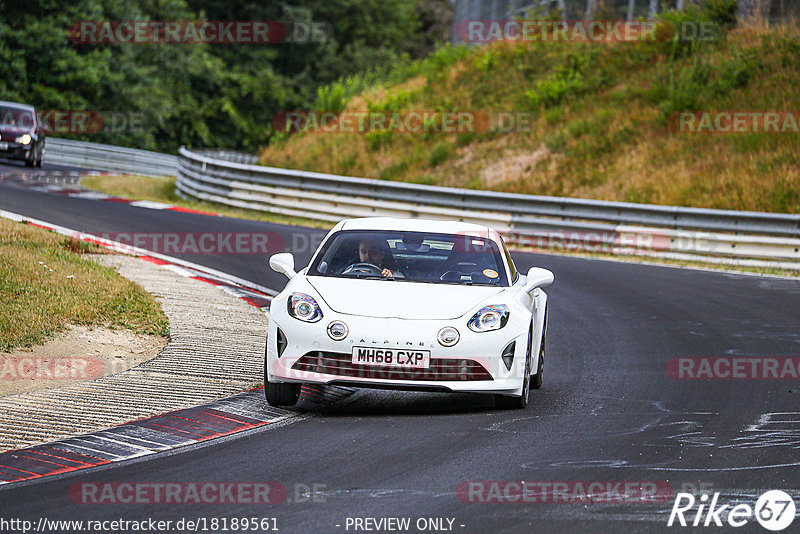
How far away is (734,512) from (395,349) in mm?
2847

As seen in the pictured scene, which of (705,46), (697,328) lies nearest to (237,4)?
(705,46)

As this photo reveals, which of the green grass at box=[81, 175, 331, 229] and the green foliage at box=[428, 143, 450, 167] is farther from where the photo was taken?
the green foliage at box=[428, 143, 450, 167]

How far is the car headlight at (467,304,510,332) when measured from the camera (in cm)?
813

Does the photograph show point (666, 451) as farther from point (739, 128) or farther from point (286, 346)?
point (739, 128)

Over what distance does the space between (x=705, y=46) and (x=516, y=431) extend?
2506 centimetres

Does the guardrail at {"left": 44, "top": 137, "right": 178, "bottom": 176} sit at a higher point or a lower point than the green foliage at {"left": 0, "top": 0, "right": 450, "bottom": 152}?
lower

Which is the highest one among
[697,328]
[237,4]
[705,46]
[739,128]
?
[237,4]

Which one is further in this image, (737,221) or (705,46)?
(705,46)

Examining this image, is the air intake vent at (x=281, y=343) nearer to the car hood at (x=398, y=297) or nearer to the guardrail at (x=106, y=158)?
the car hood at (x=398, y=297)

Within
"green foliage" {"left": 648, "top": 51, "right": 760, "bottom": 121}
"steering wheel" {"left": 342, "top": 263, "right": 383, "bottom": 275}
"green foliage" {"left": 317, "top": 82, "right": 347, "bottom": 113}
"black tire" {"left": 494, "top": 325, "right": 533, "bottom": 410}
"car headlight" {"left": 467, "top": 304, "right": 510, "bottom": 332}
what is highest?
"green foliage" {"left": 648, "top": 51, "right": 760, "bottom": 121}

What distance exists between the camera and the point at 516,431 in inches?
300

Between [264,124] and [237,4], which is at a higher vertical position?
[237,4]

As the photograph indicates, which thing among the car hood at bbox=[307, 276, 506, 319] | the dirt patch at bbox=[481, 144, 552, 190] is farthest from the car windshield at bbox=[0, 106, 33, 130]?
the car hood at bbox=[307, 276, 506, 319]

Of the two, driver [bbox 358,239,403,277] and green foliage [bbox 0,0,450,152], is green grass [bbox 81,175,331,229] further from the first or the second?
driver [bbox 358,239,403,277]
